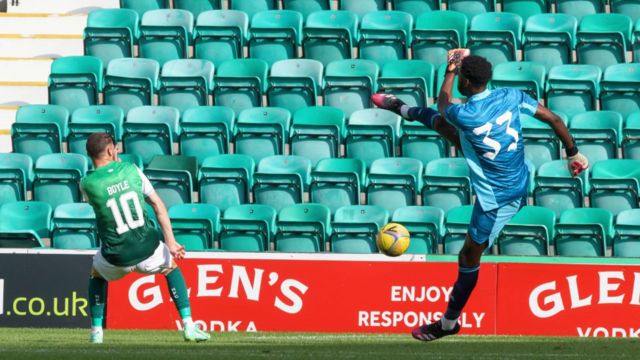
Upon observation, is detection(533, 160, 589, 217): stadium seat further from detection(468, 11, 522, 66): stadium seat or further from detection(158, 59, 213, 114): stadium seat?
detection(158, 59, 213, 114): stadium seat

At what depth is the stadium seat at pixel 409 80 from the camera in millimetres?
16375

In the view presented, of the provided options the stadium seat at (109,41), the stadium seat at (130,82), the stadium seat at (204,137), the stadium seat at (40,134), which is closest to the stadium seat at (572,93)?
the stadium seat at (204,137)

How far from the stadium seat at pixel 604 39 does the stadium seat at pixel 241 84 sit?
14.0 ft

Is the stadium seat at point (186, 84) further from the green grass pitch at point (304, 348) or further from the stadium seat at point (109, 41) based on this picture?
the green grass pitch at point (304, 348)

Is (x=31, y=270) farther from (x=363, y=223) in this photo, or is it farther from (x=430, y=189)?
(x=430, y=189)

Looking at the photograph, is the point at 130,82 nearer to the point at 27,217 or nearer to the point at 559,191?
the point at 27,217

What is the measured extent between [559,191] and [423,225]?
1.85 metres

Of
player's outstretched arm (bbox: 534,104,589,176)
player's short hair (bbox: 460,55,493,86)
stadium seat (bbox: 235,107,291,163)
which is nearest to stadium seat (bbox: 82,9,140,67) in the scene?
stadium seat (bbox: 235,107,291,163)

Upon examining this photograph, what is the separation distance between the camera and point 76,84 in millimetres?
17125

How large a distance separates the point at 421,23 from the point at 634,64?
2.91 metres

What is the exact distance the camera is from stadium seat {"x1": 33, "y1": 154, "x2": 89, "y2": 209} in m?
15.5

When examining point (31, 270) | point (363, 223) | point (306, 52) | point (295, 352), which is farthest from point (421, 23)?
point (295, 352)

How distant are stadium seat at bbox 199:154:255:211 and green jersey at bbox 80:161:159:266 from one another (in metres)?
5.73

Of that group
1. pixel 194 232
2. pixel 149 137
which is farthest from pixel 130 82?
pixel 194 232
